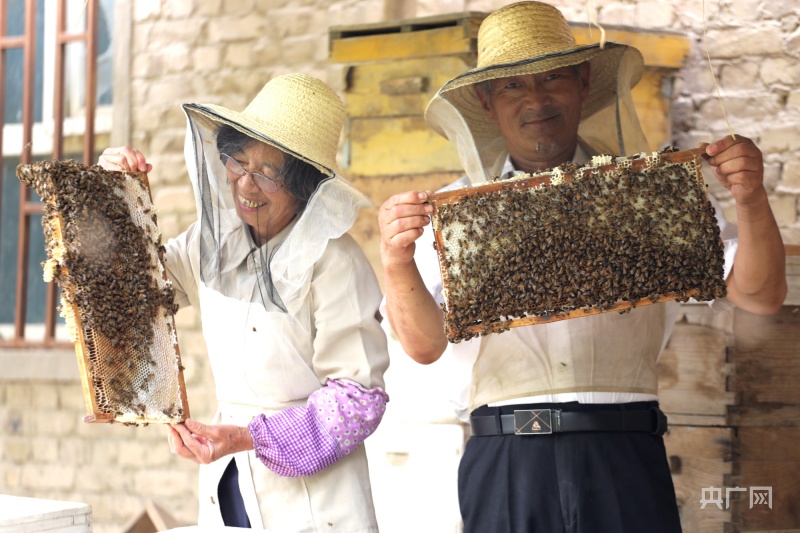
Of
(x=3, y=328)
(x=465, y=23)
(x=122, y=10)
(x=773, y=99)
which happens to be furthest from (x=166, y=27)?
(x=773, y=99)

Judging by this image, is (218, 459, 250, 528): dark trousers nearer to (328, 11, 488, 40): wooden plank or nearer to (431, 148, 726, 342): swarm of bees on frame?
(431, 148, 726, 342): swarm of bees on frame

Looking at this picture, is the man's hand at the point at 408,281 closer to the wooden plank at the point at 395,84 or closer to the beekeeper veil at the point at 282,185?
the beekeeper veil at the point at 282,185

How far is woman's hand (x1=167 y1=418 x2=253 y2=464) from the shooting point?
89.0 inches

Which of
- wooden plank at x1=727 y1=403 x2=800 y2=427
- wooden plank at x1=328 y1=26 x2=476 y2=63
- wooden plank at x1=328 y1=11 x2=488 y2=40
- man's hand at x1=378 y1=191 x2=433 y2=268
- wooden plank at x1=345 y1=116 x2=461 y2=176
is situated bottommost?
wooden plank at x1=727 y1=403 x2=800 y2=427

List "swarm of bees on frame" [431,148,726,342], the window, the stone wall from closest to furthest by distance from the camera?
"swarm of bees on frame" [431,148,726,342]
the stone wall
the window

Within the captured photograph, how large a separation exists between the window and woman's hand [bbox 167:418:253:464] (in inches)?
153

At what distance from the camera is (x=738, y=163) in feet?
7.27

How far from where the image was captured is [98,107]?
596cm

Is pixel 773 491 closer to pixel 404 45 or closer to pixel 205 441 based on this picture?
pixel 205 441

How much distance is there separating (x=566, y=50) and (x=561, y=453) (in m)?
0.96

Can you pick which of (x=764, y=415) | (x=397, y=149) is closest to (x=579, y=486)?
(x=764, y=415)

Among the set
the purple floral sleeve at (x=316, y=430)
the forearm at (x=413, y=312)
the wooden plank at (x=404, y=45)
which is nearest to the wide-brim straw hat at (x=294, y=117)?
the forearm at (x=413, y=312)

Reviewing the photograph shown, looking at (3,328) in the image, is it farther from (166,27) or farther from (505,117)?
(505,117)

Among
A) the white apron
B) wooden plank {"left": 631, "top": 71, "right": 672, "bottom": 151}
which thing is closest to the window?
wooden plank {"left": 631, "top": 71, "right": 672, "bottom": 151}
